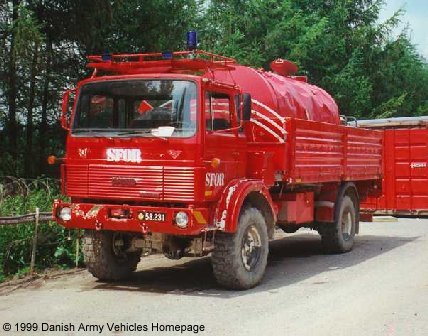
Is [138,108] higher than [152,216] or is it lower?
higher

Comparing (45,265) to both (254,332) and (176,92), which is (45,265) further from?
(254,332)

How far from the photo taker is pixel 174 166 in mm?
7742

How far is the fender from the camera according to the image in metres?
7.86

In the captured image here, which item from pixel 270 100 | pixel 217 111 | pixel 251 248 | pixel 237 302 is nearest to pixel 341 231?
pixel 270 100

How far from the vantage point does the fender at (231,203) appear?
7859 millimetres

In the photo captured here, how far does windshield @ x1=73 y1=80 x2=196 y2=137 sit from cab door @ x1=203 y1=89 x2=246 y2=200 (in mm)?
272

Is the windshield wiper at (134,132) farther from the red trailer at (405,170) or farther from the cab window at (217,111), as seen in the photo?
the red trailer at (405,170)

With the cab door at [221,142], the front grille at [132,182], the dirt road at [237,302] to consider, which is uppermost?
the cab door at [221,142]

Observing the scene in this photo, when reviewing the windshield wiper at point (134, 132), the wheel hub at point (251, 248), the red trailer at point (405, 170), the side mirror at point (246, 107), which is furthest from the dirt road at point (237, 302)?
the red trailer at point (405, 170)

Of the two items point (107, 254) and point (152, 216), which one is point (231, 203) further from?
point (107, 254)

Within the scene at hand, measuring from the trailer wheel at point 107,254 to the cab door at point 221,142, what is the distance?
63.5 inches

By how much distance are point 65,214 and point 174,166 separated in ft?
5.44

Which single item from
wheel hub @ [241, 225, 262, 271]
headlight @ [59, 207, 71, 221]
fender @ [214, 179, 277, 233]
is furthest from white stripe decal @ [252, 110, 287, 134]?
headlight @ [59, 207, 71, 221]

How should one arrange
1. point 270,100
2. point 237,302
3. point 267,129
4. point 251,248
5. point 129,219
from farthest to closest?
point 270,100 → point 267,129 → point 251,248 → point 129,219 → point 237,302
